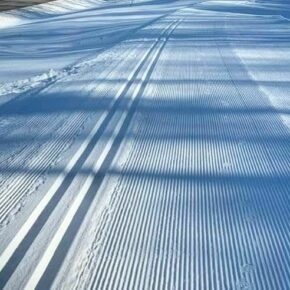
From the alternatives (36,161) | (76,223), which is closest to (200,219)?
(76,223)

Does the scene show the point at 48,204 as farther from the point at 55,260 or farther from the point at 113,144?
the point at 113,144

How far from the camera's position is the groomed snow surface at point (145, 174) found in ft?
12.0

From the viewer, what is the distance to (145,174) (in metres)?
5.30

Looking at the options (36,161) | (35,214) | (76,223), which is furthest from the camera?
(36,161)

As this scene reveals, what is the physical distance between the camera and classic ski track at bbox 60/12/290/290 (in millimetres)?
3572

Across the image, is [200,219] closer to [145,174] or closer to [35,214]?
[145,174]

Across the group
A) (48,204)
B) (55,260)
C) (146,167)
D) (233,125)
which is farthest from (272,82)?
(55,260)

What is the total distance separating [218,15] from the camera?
24391 mm

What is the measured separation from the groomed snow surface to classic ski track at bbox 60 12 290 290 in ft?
0.04

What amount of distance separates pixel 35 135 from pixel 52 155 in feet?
2.82

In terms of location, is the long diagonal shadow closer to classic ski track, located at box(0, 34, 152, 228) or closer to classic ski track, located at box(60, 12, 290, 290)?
classic ski track, located at box(60, 12, 290, 290)

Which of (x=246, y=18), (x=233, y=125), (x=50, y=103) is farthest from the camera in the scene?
(x=246, y=18)

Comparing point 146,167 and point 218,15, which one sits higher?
point 146,167

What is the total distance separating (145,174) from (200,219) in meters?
1.15
